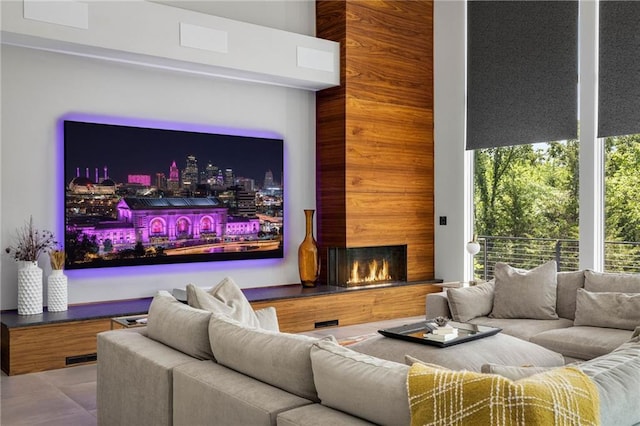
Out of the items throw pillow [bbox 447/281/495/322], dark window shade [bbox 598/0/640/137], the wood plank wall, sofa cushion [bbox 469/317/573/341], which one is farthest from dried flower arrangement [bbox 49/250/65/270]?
dark window shade [bbox 598/0/640/137]

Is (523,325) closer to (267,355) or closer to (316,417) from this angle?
(267,355)

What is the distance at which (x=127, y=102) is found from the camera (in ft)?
19.2

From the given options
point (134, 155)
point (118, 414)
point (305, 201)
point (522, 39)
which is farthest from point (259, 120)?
point (118, 414)

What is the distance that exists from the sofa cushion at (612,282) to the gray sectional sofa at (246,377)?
256 centimetres

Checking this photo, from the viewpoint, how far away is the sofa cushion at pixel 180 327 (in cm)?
281

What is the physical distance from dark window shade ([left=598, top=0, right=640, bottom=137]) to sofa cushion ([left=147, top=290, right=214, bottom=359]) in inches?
182

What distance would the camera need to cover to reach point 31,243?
5.08 metres

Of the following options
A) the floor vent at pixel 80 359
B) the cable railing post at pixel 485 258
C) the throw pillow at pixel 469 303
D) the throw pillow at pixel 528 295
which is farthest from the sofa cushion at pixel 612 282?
the floor vent at pixel 80 359

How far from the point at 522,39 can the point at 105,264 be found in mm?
4917

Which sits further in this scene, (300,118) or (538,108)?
(300,118)

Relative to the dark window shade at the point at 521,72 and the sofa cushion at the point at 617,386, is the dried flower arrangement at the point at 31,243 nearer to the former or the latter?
the sofa cushion at the point at 617,386

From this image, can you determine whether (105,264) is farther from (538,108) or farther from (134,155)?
(538,108)

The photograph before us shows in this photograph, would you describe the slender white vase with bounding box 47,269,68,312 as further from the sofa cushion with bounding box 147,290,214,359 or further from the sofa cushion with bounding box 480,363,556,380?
the sofa cushion with bounding box 480,363,556,380

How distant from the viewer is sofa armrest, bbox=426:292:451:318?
518 cm
